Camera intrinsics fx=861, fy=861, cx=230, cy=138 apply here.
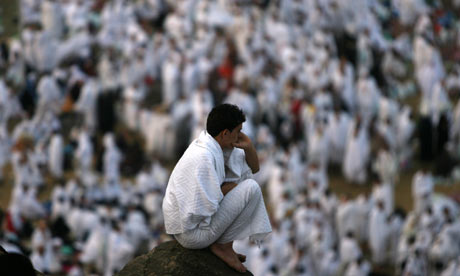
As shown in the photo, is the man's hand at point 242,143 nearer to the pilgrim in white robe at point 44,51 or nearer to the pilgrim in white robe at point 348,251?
the pilgrim in white robe at point 348,251

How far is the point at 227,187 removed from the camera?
549cm

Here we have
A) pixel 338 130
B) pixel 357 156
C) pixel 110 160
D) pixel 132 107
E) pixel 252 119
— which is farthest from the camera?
pixel 132 107

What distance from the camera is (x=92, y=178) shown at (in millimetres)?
17250

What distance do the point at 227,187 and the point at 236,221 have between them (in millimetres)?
230

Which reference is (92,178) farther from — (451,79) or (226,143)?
(226,143)

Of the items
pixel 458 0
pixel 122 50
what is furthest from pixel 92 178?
pixel 458 0

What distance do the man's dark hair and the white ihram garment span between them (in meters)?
0.10

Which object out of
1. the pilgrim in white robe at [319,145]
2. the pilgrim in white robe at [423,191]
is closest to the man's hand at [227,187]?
the pilgrim in white robe at [423,191]

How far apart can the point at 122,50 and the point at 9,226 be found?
8649mm

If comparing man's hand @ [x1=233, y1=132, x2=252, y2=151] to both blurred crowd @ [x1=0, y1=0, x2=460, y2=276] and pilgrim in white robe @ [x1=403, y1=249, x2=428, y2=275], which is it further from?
pilgrim in white robe @ [x1=403, y1=249, x2=428, y2=275]

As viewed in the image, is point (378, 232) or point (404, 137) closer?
point (378, 232)

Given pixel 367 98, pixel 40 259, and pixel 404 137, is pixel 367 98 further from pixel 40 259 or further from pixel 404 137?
pixel 40 259

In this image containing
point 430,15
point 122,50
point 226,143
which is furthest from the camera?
point 430,15

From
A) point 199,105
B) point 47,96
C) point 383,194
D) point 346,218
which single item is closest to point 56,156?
point 47,96
